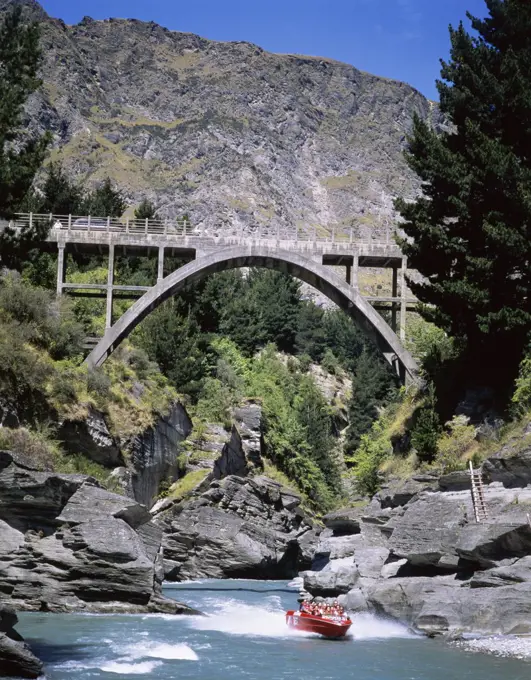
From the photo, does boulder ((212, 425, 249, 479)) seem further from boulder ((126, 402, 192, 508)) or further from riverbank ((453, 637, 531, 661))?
riverbank ((453, 637, 531, 661))

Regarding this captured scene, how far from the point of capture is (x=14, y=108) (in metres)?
25.0

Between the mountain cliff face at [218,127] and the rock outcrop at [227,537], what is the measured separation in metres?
90.6

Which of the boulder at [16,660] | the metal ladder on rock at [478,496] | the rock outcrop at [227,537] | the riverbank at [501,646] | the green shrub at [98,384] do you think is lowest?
the rock outcrop at [227,537]

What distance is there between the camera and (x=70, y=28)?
18825cm

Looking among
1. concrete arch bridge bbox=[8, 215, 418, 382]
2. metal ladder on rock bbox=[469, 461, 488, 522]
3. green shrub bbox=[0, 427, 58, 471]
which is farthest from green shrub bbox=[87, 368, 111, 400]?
metal ladder on rock bbox=[469, 461, 488, 522]

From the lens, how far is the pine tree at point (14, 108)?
2473cm

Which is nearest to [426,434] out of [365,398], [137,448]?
[137,448]

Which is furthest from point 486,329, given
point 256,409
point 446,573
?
point 256,409

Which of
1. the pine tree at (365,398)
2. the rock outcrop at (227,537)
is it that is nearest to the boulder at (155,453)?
the rock outcrop at (227,537)

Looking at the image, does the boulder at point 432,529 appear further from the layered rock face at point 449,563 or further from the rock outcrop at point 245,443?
the rock outcrop at point 245,443

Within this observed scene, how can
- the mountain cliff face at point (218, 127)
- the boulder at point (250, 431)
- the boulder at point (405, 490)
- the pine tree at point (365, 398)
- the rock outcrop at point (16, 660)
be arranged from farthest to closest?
the mountain cliff face at point (218, 127) < the pine tree at point (365, 398) < the boulder at point (250, 431) < the boulder at point (405, 490) < the rock outcrop at point (16, 660)

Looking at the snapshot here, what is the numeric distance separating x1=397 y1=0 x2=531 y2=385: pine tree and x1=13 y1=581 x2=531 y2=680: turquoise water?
994cm

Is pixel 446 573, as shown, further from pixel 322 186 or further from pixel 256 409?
pixel 322 186

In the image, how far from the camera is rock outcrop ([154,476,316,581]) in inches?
1603
